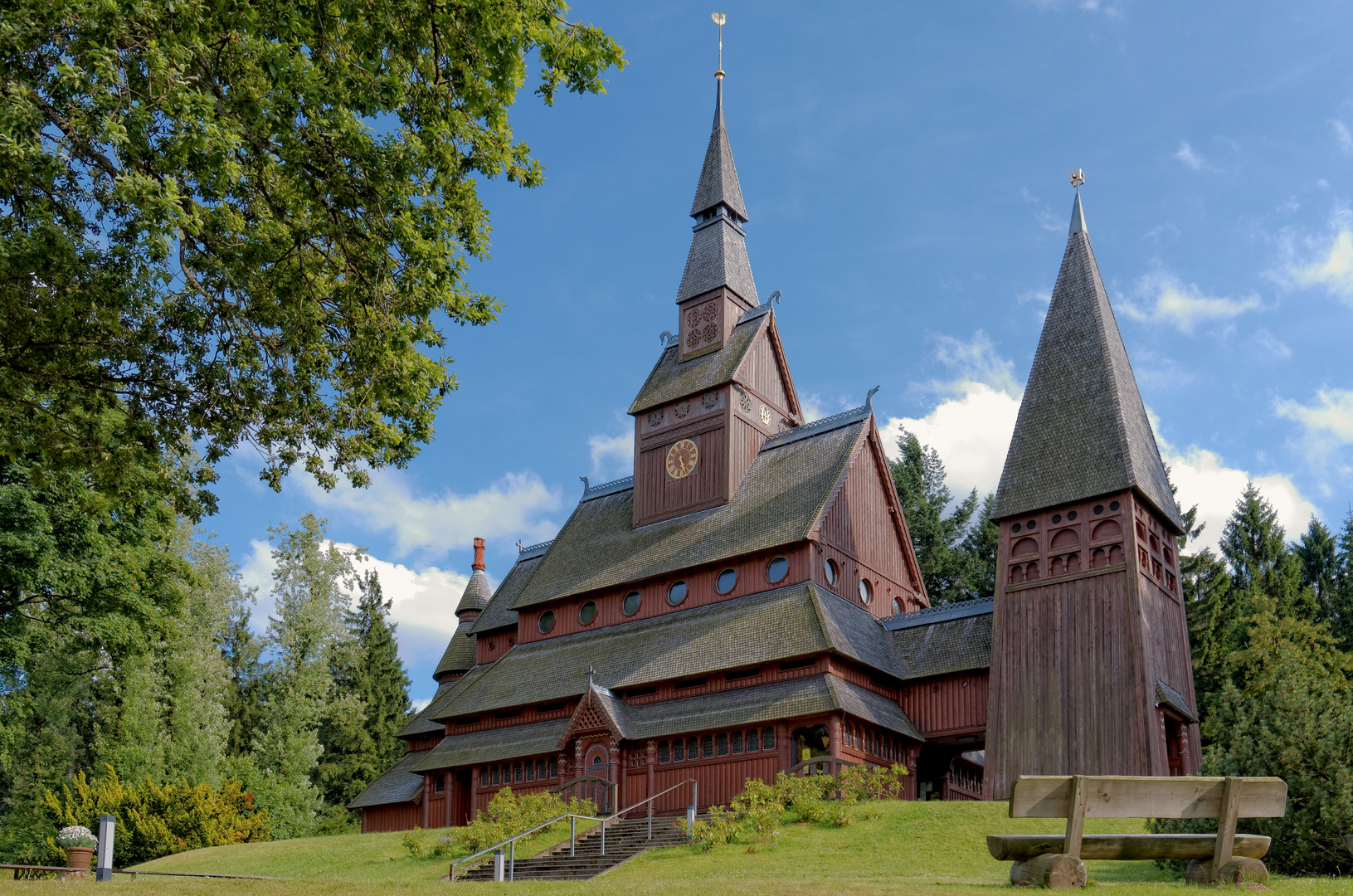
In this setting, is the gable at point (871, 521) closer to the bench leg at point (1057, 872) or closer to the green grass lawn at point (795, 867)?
the green grass lawn at point (795, 867)

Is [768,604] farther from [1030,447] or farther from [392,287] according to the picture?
[392,287]

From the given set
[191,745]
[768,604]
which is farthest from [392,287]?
[191,745]

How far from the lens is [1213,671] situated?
136 ft

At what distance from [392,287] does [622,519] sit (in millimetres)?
25577

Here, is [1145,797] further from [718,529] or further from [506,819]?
[718,529]

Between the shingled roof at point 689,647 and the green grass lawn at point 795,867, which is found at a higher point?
the shingled roof at point 689,647

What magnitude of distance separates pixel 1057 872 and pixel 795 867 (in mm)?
9267

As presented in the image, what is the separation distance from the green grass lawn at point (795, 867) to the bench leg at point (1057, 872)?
0.36 metres

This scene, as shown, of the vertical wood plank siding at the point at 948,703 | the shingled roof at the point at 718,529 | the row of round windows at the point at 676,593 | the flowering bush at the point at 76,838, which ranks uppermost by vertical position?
the shingled roof at the point at 718,529

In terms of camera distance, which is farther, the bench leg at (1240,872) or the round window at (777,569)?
the round window at (777,569)

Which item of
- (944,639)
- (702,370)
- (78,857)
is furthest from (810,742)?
(78,857)

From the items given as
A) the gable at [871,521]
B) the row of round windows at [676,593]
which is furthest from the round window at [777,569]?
the gable at [871,521]

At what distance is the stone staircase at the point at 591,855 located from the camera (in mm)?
24359

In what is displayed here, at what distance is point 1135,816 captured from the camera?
12164 mm
